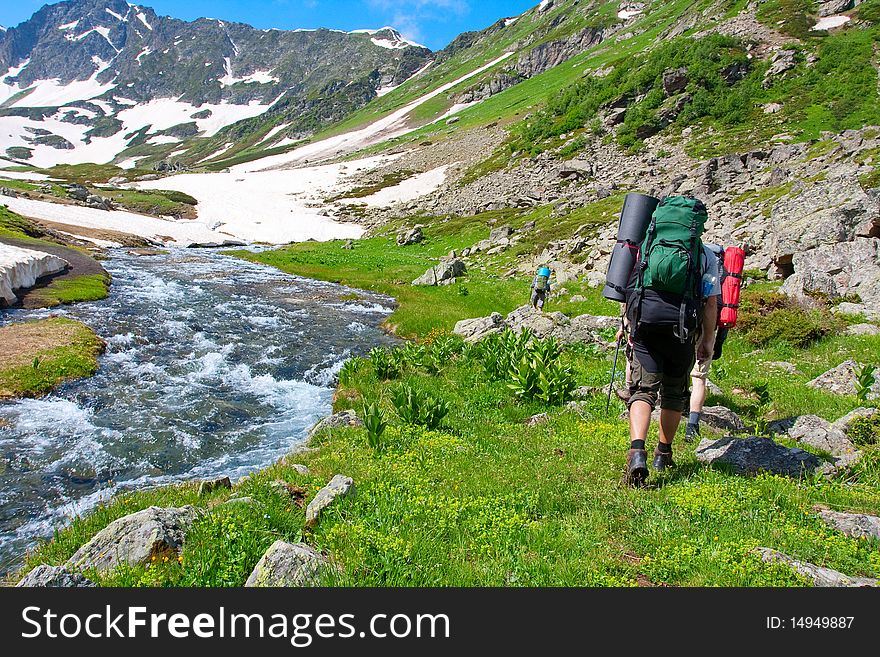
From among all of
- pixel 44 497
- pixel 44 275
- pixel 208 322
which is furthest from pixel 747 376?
pixel 44 275

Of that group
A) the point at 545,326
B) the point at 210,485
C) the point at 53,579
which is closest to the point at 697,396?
the point at 210,485

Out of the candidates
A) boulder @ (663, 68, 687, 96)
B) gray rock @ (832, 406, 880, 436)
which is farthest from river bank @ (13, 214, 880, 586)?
boulder @ (663, 68, 687, 96)

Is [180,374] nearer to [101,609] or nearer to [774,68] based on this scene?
[101,609]

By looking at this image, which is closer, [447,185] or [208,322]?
[208,322]

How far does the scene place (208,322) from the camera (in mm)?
20391

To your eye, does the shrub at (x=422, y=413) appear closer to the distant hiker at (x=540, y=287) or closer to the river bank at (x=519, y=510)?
the river bank at (x=519, y=510)

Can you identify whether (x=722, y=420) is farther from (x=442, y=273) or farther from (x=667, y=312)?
(x=442, y=273)

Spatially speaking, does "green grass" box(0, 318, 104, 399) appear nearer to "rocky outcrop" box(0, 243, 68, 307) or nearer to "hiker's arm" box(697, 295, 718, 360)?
"rocky outcrop" box(0, 243, 68, 307)

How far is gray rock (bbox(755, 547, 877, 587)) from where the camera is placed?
3508 mm

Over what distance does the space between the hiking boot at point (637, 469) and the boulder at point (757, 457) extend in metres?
1.20

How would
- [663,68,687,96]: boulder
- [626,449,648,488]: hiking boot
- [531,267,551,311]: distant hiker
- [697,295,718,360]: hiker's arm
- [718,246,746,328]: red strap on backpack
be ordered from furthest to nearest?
[663,68,687,96]: boulder → [531,267,551,311]: distant hiker → [718,246,746,328]: red strap on backpack → [697,295,718,360]: hiker's arm → [626,449,648,488]: hiking boot

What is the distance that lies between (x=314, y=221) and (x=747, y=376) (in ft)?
236

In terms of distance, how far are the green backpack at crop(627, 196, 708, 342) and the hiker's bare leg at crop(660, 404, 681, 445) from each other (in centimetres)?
92

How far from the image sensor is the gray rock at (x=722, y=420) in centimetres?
739
